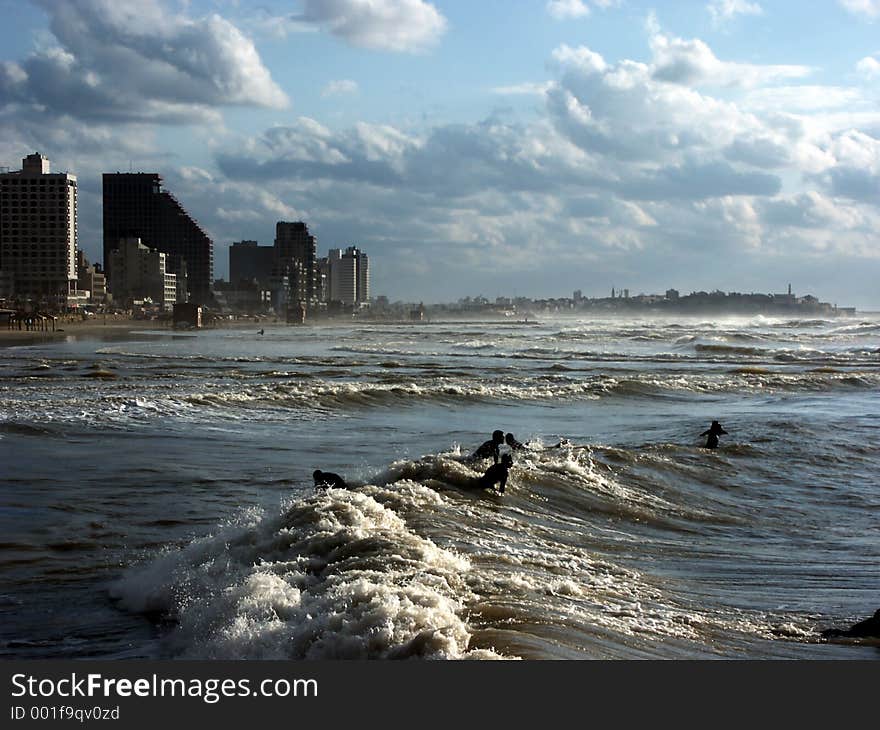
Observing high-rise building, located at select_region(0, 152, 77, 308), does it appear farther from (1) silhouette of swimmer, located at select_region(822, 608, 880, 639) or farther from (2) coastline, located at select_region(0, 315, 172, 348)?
(1) silhouette of swimmer, located at select_region(822, 608, 880, 639)

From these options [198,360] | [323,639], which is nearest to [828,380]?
[198,360]

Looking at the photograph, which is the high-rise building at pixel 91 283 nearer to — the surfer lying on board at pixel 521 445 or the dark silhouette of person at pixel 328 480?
the surfer lying on board at pixel 521 445

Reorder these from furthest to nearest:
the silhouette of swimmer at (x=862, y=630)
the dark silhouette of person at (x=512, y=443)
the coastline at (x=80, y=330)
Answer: the coastline at (x=80, y=330), the dark silhouette of person at (x=512, y=443), the silhouette of swimmer at (x=862, y=630)

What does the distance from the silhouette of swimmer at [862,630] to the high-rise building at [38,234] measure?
16710 cm

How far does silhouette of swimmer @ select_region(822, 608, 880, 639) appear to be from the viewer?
25.0 feet

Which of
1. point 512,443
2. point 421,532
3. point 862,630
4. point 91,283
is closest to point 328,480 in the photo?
point 421,532

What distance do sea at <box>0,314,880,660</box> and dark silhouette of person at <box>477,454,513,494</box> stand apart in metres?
0.17

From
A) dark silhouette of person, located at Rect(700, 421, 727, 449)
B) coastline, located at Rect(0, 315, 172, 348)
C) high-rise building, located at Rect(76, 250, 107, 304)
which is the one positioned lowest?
dark silhouette of person, located at Rect(700, 421, 727, 449)

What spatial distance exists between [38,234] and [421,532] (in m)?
175

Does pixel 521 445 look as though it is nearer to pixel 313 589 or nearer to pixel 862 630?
pixel 862 630

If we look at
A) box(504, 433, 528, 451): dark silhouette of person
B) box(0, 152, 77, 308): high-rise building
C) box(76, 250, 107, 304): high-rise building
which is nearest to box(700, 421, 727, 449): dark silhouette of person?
box(504, 433, 528, 451): dark silhouette of person

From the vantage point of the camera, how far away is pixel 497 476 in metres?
Result: 13.0

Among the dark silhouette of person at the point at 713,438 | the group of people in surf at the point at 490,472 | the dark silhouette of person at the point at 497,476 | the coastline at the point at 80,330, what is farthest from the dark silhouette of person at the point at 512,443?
the coastline at the point at 80,330

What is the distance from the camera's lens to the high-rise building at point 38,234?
549 ft
